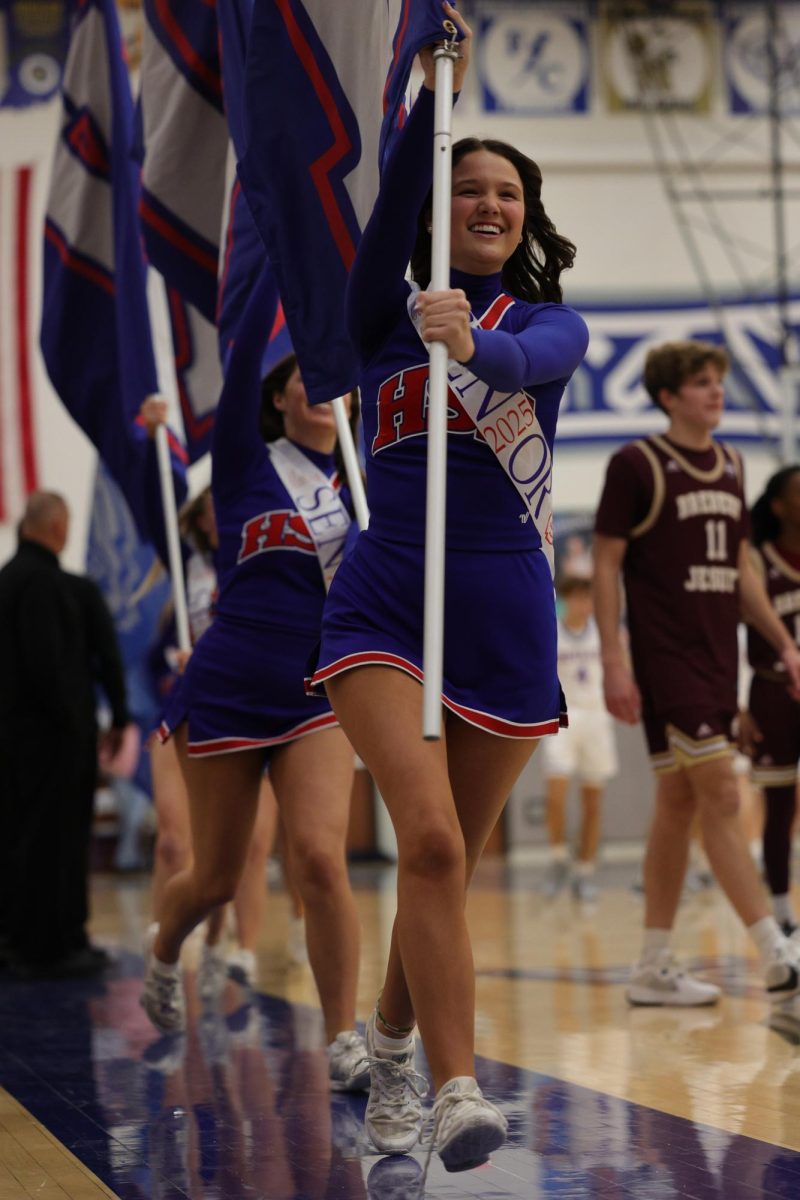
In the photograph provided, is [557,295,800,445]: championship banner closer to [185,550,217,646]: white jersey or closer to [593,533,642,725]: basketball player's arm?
[185,550,217,646]: white jersey

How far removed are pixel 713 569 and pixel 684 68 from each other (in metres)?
11.5

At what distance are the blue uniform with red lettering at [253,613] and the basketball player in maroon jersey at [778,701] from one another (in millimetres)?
2887

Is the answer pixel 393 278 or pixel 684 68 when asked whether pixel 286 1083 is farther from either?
pixel 684 68

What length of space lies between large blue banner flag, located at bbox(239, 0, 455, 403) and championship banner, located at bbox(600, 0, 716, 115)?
1239cm

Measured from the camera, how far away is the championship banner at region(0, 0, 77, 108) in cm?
1592

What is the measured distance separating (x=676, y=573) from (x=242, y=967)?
2694mm

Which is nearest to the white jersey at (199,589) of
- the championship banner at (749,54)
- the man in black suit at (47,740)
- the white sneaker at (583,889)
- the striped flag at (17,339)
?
the man in black suit at (47,740)

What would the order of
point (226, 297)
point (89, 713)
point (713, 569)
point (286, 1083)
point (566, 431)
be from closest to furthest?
point (286, 1083) → point (226, 297) → point (713, 569) → point (89, 713) → point (566, 431)

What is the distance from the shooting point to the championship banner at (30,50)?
15922mm

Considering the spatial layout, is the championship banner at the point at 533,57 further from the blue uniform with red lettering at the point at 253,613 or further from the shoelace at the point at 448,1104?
the shoelace at the point at 448,1104

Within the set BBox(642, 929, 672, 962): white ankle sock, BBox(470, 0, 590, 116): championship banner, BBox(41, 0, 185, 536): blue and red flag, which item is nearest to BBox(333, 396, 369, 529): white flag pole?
BBox(642, 929, 672, 962): white ankle sock

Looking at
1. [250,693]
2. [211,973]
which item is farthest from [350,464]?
[211,973]

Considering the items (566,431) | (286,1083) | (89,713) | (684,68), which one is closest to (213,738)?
(286,1083)

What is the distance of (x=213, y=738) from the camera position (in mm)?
5062
